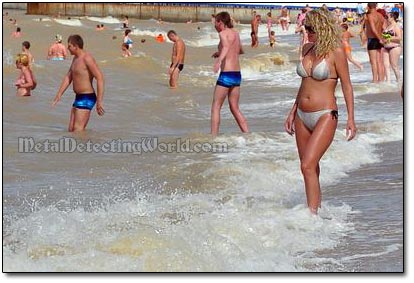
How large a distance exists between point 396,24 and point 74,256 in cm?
1002

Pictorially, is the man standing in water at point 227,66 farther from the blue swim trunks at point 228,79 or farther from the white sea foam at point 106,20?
the white sea foam at point 106,20

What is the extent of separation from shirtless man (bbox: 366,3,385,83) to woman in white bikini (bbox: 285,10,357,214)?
8299mm

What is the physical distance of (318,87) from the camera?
219 inches

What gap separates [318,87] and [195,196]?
125cm

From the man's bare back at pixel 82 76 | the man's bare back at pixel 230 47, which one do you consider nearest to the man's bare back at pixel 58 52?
the man's bare back at pixel 82 76

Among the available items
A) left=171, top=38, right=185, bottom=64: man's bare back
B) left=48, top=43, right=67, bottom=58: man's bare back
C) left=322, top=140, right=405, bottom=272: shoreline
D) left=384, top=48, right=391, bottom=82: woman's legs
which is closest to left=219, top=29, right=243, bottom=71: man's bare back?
Answer: left=322, top=140, right=405, bottom=272: shoreline

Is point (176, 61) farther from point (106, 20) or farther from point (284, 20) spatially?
point (106, 20)

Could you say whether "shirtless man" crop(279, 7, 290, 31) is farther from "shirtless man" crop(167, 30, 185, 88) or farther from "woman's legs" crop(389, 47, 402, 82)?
"woman's legs" crop(389, 47, 402, 82)

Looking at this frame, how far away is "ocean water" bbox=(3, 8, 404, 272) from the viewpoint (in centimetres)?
461

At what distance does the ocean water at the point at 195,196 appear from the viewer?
4605mm

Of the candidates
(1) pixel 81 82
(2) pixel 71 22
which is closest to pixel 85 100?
(1) pixel 81 82

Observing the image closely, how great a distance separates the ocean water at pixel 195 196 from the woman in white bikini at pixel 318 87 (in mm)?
300

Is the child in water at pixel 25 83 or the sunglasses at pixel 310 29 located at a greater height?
the sunglasses at pixel 310 29

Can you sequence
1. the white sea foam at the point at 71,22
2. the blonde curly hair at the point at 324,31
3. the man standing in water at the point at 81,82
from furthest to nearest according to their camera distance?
the white sea foam at the point at 71,22 < the man standing in water at the point at 81,82 < the blonde curly hair at the point at 324,31
